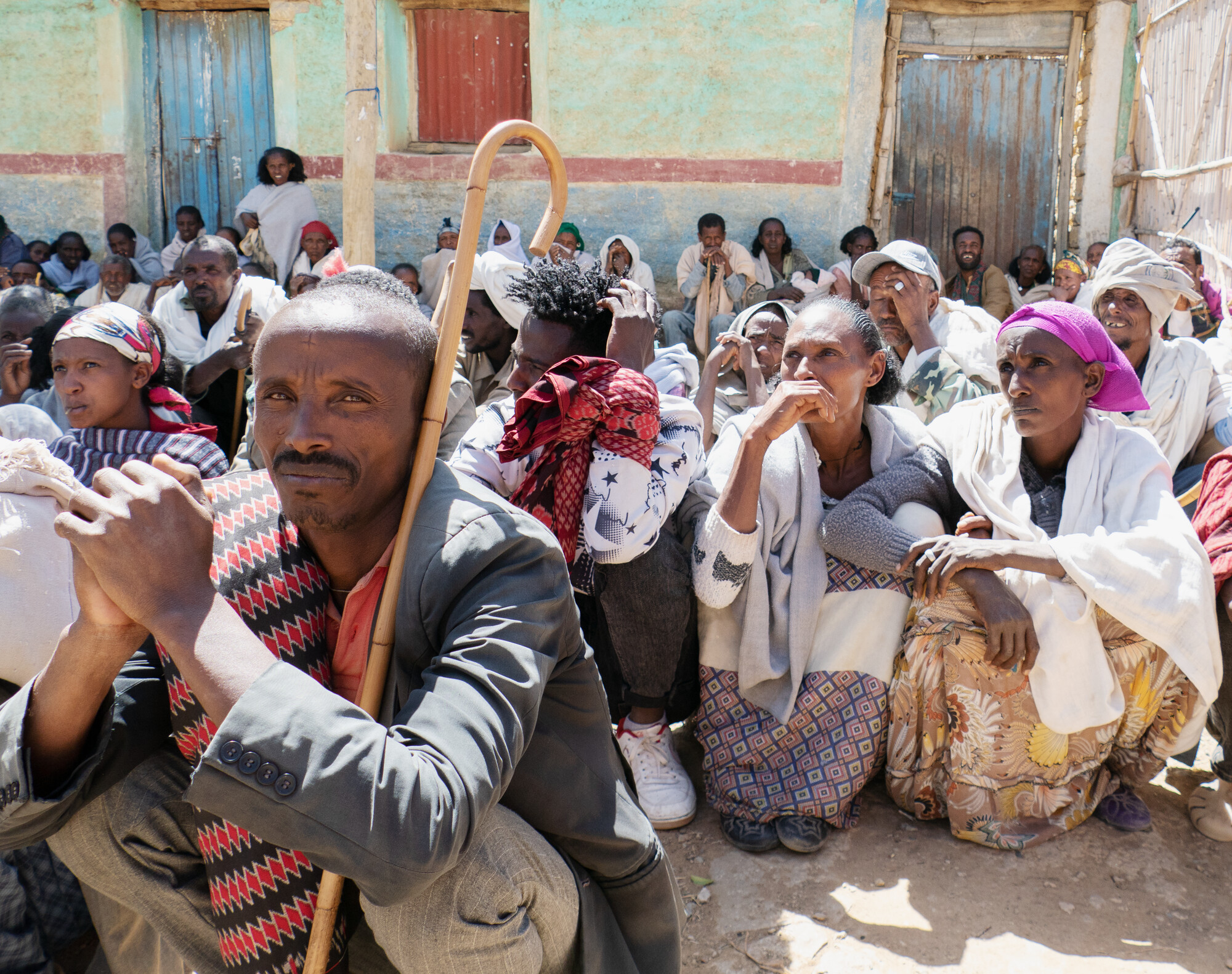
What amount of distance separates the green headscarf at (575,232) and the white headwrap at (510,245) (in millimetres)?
372

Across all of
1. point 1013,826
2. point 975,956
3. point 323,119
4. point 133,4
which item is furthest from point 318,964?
point 133,4

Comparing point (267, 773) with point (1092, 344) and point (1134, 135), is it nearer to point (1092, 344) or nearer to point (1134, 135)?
point (1092, 344)

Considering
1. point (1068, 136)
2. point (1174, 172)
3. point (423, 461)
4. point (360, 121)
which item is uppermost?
point (1068, 136)

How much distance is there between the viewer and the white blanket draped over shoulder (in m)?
2.56

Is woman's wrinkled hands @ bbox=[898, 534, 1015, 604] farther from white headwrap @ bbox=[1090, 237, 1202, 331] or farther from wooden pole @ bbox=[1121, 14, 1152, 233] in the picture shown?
wooden pole @ bbox=[1121, 14, 1152, 233]

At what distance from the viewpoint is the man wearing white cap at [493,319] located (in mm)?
3645

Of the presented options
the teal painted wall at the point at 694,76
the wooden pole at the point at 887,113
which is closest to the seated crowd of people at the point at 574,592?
the wooden pole at the point at 887,113

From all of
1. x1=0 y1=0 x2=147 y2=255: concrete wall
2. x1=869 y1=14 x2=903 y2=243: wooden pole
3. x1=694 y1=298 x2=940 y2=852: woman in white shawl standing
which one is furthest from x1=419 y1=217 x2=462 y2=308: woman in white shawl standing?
x1=694 y1=298 x2=940 y2=852: woman in white shawl standing

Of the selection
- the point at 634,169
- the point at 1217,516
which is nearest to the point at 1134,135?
the point at 634,169

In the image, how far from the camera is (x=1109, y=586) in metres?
2.54

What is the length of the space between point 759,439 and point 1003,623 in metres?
0.81

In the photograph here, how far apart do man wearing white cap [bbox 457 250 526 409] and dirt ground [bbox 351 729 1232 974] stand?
185 centimetres

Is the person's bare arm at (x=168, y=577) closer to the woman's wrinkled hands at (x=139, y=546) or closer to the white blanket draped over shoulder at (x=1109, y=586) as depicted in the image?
the woman's wrinkled hands at (x=139, y=546)

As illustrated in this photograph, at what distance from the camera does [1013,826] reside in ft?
8.83
